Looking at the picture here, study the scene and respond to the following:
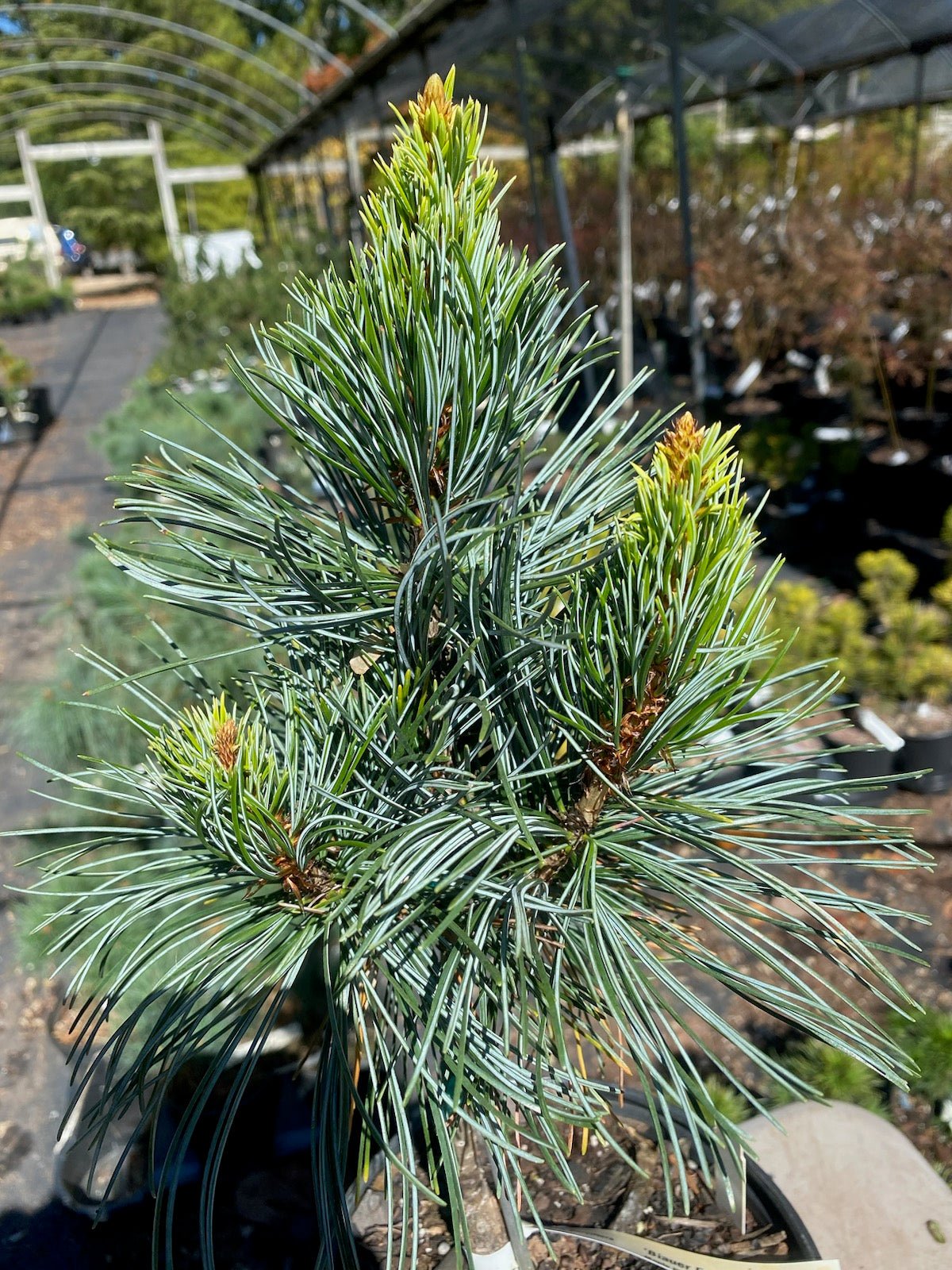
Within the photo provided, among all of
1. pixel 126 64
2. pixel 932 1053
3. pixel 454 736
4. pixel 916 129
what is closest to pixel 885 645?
pixel 932 1053

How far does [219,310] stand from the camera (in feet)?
Answer: 26.9

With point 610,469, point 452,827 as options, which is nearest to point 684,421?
point 610,469

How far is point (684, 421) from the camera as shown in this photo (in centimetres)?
62

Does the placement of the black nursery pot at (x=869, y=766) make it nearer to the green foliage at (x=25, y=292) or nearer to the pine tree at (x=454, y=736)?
the pine tree at (x=454, y=736)

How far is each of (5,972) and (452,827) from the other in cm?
225

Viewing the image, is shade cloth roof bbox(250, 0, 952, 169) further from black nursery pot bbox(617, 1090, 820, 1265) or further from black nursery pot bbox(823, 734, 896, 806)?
black nursery pot bbox(617, 1090, 820, 1265)

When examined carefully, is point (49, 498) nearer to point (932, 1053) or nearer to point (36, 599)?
point (36, 599)

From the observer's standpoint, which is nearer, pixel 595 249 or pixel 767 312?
pixel 767 312

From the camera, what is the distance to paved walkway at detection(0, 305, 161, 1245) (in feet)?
6.34

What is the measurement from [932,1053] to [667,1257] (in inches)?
41.6

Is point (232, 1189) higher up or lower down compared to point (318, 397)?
lower down

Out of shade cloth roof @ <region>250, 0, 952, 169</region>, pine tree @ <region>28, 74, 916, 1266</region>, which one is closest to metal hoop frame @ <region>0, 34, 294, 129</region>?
shade cloth roof @ <region>250, 0, 952, 169</region>

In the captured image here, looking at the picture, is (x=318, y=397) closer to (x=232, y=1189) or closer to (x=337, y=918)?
(x=337, y=918)

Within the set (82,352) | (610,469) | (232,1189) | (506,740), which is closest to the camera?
(506,740)
